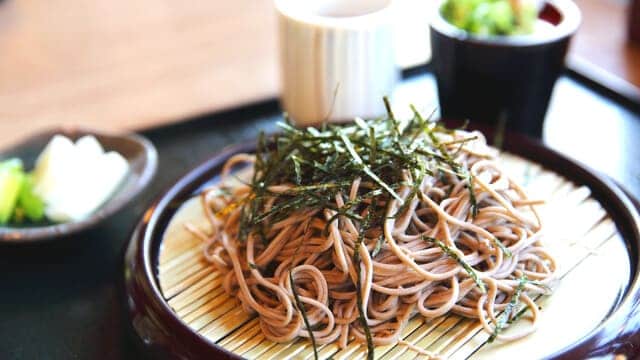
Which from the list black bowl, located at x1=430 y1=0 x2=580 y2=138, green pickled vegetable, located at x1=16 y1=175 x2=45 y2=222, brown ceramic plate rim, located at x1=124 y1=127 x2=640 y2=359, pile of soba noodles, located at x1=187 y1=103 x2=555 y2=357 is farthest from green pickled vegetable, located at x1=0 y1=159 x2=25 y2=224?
black bowl, located at x1=430 y1=0 x2=580 y2=138

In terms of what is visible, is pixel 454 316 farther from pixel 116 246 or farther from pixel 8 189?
pixel 8 189

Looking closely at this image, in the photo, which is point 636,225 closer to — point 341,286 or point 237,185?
point 341,286

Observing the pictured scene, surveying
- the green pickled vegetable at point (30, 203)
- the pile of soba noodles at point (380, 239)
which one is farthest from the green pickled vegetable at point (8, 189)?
the pile of soba noodles at point (380, 239)

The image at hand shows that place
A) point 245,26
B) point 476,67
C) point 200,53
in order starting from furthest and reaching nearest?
point 245,26 → point 200,53 → point 476,67

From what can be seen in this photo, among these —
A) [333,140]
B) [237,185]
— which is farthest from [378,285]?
[237,185]

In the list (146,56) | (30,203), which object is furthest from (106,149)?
(146,56)

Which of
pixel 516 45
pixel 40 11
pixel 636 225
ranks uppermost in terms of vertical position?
pixel 516 45

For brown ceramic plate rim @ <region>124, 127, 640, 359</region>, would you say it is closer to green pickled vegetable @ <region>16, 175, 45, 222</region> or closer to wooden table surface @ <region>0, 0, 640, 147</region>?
green pickled vegetable @ <region>16, 175, 45, 222</region>

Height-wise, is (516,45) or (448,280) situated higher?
(516,45)
